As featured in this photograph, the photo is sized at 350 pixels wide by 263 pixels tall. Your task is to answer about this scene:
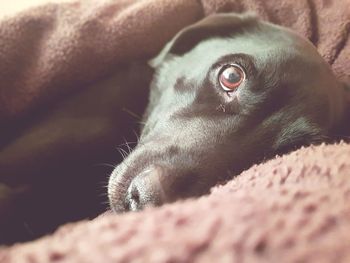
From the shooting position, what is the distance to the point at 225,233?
0.51m

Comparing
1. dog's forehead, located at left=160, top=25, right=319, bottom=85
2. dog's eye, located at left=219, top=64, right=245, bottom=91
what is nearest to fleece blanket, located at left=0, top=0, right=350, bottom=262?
dog's forehead, located at left=160, top=25, right=319, bottom=85

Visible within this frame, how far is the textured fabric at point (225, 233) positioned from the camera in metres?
0.48

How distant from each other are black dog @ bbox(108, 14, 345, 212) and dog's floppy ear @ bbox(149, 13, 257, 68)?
0.07 meters

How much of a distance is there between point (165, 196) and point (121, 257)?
0.44 meters

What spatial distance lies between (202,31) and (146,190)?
665 mm

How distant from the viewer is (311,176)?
720mm

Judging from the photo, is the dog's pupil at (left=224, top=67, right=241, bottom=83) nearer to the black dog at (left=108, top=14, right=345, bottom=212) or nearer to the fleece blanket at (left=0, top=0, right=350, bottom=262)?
the black dog at (left=108, top=14, right=345, bottom=212)

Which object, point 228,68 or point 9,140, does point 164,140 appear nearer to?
point 228,68

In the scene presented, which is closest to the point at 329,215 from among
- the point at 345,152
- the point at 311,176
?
the point at 311,176

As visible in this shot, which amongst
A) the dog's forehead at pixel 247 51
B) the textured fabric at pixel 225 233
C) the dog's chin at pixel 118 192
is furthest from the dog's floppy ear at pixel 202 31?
the textured fabric at pixel 225 233

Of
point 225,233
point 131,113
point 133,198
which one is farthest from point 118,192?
point 225,233

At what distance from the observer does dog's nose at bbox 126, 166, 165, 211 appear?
917 millimetres

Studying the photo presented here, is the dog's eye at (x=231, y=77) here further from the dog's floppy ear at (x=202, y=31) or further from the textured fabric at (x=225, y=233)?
the textured fabric at (x=225, y=233)

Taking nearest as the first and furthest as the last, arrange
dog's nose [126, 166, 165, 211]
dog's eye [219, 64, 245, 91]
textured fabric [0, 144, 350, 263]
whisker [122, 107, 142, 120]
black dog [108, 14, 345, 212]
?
1. textured fabric [0, 144, 350, 263]
2. dog's nose [126, 166, 165, 211]
3. black dog [108, 14, 345, 212]
4. dog's eye [219, 64, 245, 91]
5. whisker [122, 107, 142, 120]
